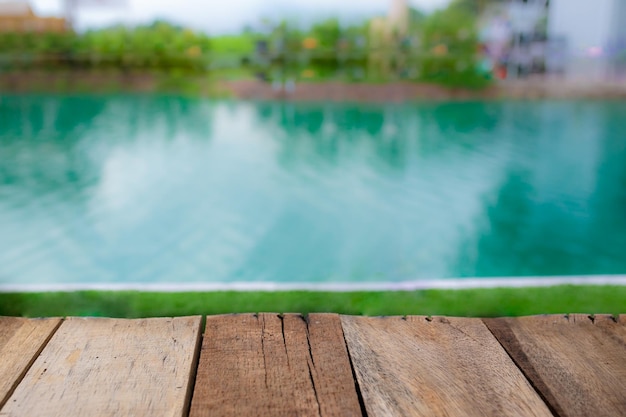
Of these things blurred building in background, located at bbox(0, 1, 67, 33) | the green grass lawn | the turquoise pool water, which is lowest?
the turquoise pool water

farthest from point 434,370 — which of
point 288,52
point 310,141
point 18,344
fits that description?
point 288,52

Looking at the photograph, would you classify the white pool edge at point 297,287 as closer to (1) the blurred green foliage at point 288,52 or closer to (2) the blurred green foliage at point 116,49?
(1) the blurred green foliage at point 288,52

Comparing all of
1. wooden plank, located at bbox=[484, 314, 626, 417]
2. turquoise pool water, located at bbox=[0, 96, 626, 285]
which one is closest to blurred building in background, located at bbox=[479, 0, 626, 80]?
turquoise pool water, located at bbox=[0, 96, 626, 285]

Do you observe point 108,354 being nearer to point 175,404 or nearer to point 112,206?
point 175,404

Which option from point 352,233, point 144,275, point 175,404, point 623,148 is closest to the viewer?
point 175,404

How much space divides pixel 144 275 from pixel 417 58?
24.9 ft

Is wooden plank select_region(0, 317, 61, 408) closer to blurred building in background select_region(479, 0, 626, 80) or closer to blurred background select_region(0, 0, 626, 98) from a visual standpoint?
blurred background select_region(0, 0, 626, 98)

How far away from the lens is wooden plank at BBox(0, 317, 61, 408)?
759 millimetres

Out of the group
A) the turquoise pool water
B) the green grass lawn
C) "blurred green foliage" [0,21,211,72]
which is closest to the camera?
the green grass lawn

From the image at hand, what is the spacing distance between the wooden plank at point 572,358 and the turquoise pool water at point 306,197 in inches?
81.9

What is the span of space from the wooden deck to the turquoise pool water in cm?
206

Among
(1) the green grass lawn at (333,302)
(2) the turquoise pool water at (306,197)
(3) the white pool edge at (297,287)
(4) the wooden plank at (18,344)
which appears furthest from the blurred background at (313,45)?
(4) the wooden plank at (18,344)

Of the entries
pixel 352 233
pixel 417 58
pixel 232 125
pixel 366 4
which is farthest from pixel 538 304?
pixel 366 4

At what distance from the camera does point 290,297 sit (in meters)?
1.45
